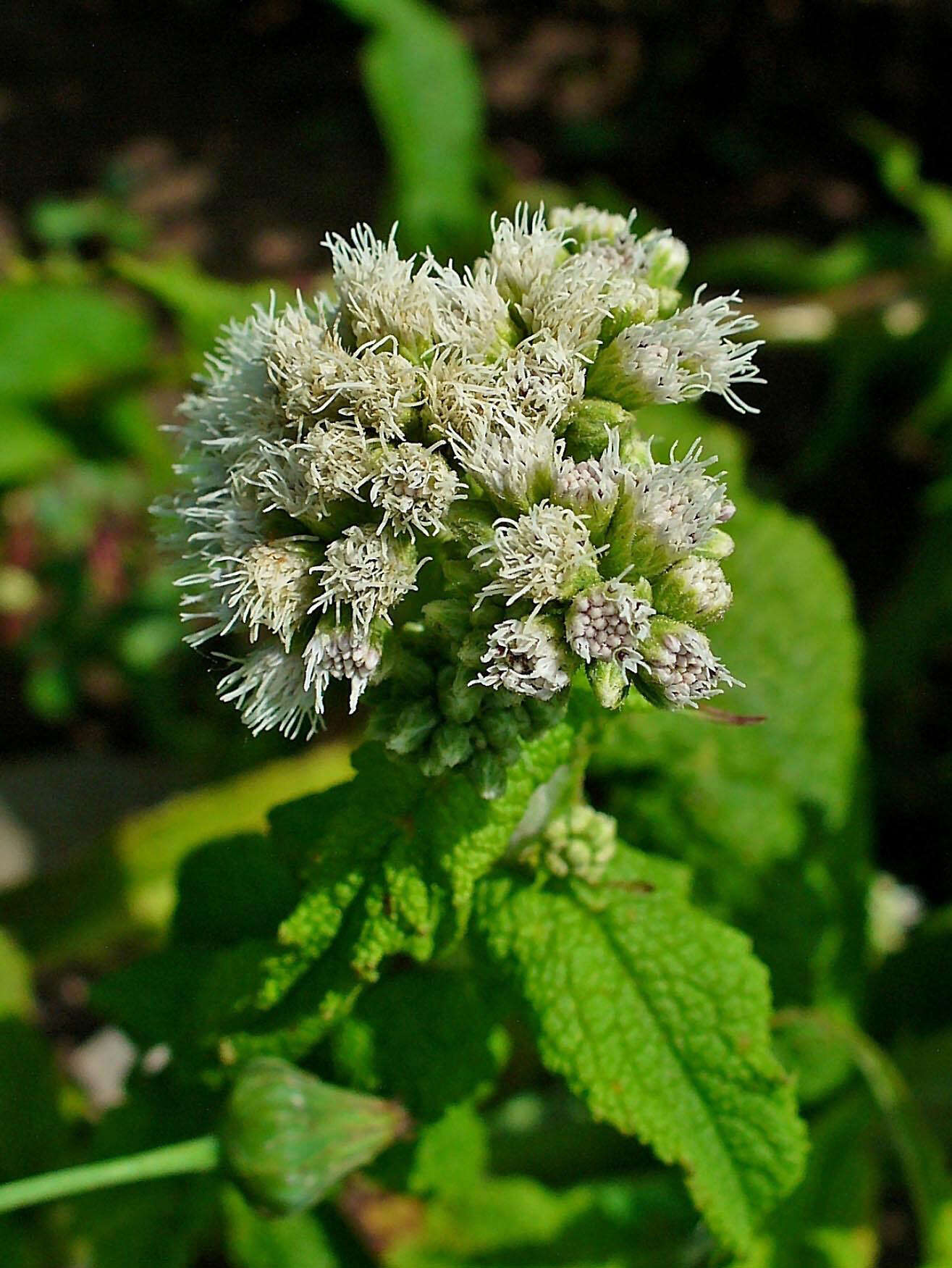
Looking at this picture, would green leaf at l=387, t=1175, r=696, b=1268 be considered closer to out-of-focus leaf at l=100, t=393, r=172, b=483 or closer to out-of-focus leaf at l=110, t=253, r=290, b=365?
out-of-focus leaf at l=110, t=253, r=290, b=365

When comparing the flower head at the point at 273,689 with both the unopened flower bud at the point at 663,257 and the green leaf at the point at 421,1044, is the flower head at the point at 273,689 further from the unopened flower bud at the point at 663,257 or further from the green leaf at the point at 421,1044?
the unopened flower bud at the point at 663,257

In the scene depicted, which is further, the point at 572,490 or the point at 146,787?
the point at 146,787

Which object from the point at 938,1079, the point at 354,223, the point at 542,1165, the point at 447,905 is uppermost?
the point at 354,223

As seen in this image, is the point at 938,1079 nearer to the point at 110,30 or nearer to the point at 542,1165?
the point at 542,1165

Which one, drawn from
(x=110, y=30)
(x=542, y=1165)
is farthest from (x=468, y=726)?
(x=110, y=30)

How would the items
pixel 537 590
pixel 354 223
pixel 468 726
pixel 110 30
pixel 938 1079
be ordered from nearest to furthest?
pixel 537 590
pixel 468 726
pixel 938 1079
pixel 354 223
pixel 110 30

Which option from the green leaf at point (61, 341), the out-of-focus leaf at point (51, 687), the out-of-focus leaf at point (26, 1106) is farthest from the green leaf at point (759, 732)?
the out-of-focus leaf at point (51, 687)
